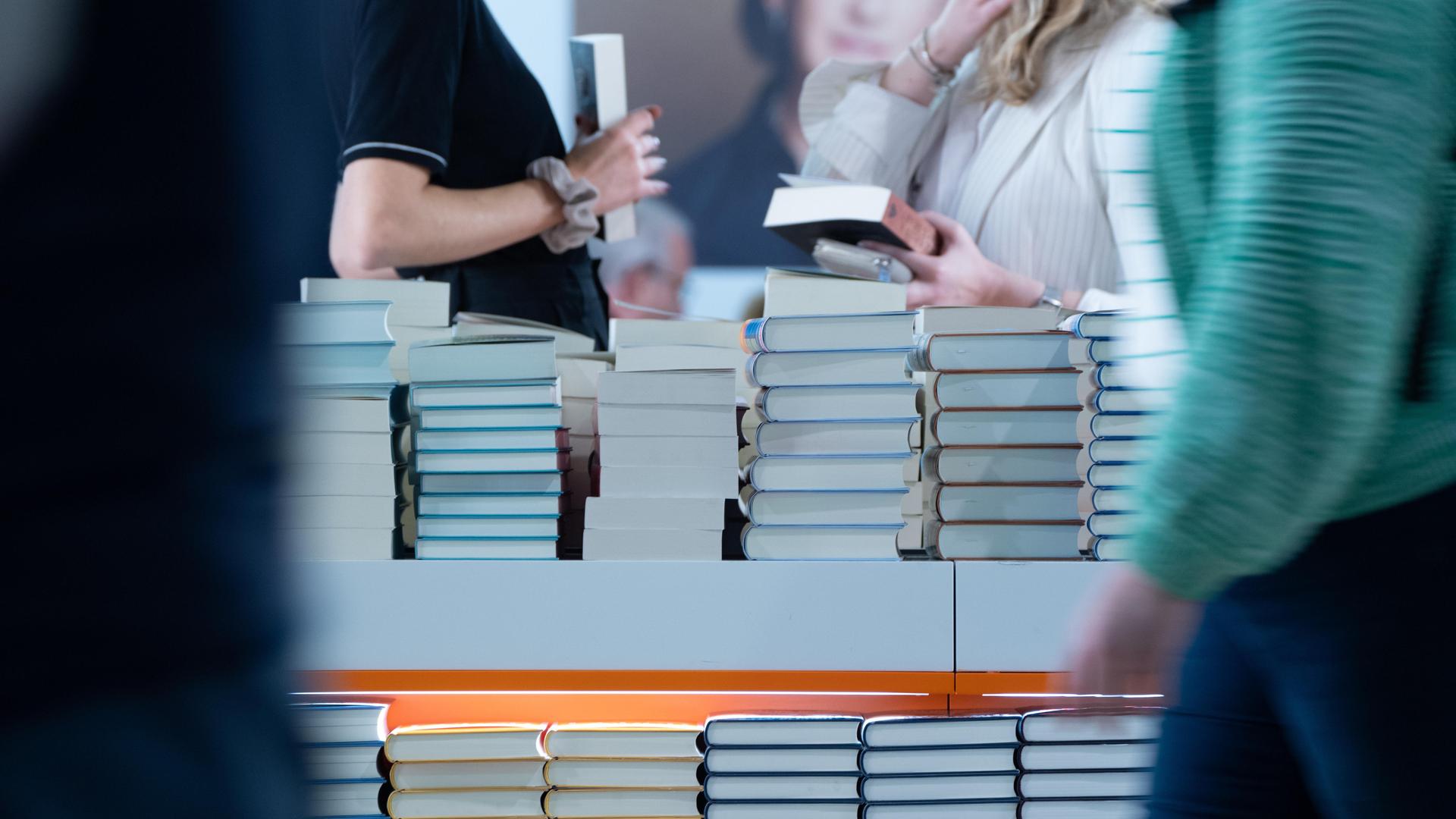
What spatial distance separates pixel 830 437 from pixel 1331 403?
87 centimetres

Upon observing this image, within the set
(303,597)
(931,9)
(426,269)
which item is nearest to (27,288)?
(303,597)

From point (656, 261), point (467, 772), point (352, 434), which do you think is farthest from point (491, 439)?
point (656, 261)

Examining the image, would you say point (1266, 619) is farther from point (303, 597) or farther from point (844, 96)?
point (844, 96)

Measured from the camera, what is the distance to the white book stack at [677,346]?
1506 millimetres

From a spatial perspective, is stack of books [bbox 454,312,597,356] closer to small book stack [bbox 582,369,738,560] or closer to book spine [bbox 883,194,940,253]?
small book stack [bbox 582,369,738,560]

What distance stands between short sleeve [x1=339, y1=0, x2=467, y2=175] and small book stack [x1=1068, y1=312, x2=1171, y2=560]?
1054 mm

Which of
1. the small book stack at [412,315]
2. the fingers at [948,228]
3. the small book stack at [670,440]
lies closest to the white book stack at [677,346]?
the small book stack at [670,440]

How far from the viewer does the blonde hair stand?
205cm

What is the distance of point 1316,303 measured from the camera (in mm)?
603

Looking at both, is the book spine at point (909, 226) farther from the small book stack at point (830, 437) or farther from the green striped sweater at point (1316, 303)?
the green striped sweater at point (1316, 303)

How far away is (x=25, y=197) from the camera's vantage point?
318mm

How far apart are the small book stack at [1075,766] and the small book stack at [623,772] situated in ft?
1.30

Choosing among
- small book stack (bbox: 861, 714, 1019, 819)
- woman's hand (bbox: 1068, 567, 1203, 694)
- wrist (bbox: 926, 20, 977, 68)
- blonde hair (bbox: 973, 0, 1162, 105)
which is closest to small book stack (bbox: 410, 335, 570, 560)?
small book stack (bbox: 861, 714, 1019, 819)

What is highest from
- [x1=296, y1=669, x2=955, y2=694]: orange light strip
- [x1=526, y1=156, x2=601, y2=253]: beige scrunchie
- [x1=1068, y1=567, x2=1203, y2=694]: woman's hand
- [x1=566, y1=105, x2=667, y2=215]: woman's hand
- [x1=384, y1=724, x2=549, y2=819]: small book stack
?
[x1=566, y1=105, x2=667, y2=215]: woman's hand
